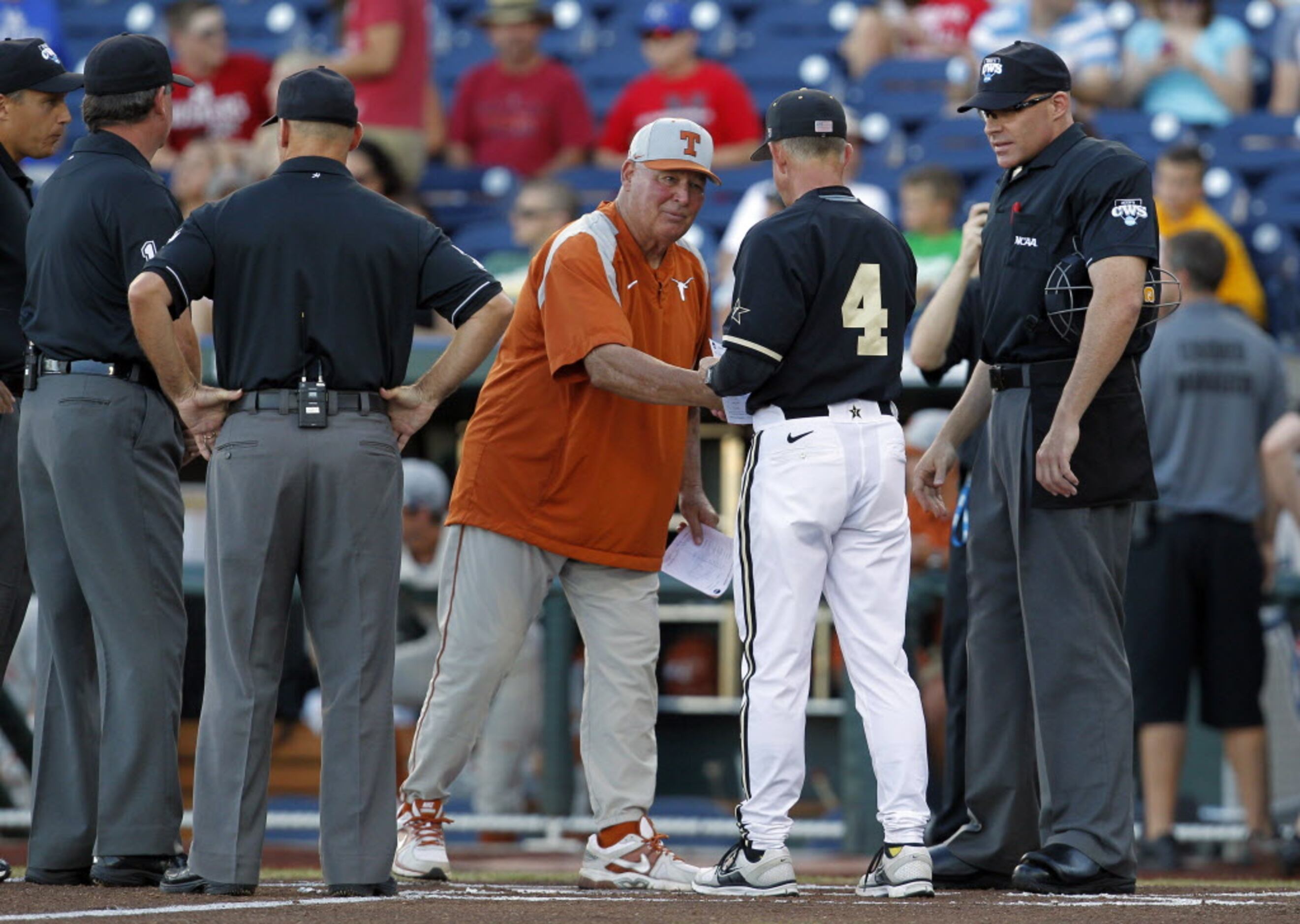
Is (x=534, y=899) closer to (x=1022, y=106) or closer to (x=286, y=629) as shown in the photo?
(x=286, y=629)

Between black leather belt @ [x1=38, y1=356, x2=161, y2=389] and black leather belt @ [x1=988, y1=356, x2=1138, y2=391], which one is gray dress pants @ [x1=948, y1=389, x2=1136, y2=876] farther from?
black leather belt @ [x1=38, y1=356, x2=161, y2=389]

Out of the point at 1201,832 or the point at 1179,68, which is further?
the point at 1179,68

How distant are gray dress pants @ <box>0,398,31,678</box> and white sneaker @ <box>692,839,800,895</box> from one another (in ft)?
6.60

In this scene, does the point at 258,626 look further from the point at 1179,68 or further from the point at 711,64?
the point at 1179,68

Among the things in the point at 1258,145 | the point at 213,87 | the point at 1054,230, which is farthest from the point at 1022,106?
the point at 213,87

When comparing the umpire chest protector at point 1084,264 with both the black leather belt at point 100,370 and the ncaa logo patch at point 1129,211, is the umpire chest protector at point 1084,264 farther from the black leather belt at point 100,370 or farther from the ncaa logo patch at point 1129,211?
the black leather belt at point 100,370

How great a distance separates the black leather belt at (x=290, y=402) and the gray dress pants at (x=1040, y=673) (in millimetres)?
1720

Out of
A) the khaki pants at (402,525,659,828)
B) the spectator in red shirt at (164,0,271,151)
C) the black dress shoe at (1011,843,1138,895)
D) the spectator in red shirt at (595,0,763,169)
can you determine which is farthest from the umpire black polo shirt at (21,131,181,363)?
the spectator in red shirt at (164,0,271,151)

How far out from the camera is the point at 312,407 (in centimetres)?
485

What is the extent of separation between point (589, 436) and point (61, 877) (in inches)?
71.2

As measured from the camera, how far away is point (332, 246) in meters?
4.91

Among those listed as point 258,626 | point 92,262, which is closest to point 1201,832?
point 258,626

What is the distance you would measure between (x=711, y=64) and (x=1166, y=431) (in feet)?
14.6

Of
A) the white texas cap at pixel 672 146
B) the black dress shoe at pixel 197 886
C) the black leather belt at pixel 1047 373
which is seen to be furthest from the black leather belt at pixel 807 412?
the black dress shoe at pixel 197 886
